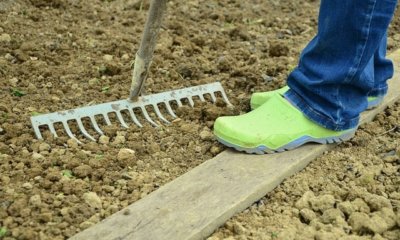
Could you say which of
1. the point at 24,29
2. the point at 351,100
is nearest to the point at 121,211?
the point at 351,100

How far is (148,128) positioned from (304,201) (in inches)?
27.9

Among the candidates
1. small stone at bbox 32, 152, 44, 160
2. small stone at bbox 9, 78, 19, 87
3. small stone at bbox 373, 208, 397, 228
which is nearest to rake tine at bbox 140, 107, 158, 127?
small stone at bbox 32, 152, 44, 160

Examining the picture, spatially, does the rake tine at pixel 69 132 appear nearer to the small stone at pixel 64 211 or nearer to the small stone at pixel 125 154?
the small stone at pixel 125 154

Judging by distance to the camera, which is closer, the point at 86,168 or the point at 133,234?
the point at 133,234

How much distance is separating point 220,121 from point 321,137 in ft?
1.27

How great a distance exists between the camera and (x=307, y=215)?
6.20ft

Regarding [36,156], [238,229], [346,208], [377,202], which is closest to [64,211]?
[36,156]

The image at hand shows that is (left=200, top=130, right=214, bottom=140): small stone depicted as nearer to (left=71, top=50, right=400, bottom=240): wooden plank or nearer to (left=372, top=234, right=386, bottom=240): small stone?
(left=71, top=50, right=400, bottom=240): wooden plank

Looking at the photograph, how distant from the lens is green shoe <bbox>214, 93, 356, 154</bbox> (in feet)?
6.96

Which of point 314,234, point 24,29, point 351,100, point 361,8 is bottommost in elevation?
point 24,29

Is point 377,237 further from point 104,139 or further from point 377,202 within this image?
point 104,139

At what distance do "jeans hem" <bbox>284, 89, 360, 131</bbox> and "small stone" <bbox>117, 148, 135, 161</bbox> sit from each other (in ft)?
2.06

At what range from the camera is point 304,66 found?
85.0 inches

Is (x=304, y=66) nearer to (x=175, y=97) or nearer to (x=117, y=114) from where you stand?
(x=175, y=97)
